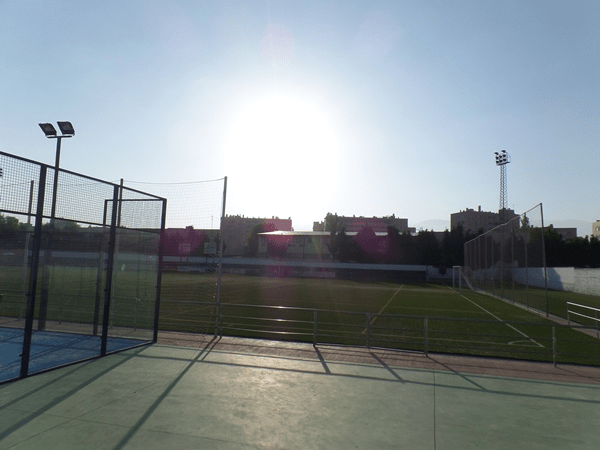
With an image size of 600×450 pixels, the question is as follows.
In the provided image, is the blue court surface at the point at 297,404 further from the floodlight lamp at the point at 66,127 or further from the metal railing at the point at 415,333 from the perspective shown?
the floodlight lamp at the point at 66,127

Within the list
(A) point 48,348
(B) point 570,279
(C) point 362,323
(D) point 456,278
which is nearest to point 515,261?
(C) point 362,323

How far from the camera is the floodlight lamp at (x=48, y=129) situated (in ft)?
42.2

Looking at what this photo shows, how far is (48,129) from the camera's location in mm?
12914

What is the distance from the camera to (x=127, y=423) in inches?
201

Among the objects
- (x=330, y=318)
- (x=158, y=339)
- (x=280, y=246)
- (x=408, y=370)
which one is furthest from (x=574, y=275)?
(x=280, y=246)

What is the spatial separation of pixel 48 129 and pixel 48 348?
760 cm

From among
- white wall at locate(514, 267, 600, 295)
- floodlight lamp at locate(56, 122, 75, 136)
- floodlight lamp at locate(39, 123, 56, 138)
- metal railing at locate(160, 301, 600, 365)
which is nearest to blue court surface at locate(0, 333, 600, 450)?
metal railing at locate(160, 301, 600, 365)

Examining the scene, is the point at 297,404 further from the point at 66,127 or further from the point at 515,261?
the point at 515,261

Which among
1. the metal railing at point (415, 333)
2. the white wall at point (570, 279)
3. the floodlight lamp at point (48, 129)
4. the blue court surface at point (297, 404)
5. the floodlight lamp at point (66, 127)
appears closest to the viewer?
the blue court surface at point (297, 404)

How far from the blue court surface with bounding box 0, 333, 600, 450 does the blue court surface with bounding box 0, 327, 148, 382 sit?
536 mm

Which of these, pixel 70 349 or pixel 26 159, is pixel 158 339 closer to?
pixel 70 349

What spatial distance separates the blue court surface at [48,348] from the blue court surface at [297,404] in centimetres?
54

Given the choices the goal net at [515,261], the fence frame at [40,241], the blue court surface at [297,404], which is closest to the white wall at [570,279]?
the goal net at [515,261]

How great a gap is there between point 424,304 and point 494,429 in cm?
2086
